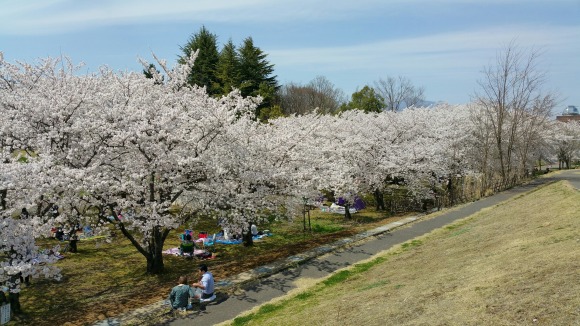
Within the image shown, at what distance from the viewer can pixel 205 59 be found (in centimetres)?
4878

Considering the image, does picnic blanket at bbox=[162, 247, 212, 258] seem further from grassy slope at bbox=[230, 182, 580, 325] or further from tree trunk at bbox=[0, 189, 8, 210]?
tree trunk at bbox=[0, 189, 8, 210]

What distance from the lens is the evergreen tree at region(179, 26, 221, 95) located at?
4772 cm

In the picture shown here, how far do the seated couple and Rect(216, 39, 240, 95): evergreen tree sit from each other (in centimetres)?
3526

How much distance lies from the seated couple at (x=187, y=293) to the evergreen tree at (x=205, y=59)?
124 feet

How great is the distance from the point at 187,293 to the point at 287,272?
403 centimetres

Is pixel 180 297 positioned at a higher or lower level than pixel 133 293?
higher

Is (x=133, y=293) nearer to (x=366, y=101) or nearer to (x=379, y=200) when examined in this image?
(x=379, y=200)

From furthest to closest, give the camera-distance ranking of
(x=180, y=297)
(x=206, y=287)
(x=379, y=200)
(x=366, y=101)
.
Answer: (x=366, y=101), (x=379, y=200), (x=206, y=287), (x=180, y=297)

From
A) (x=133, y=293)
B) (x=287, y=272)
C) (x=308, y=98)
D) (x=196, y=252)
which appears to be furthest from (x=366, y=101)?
(x=133, y=293)

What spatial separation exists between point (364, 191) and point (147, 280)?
51.7 ft

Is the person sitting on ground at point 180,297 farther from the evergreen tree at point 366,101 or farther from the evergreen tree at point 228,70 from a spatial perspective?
the evergreen tree at point 366,101

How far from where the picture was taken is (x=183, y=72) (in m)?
15.8

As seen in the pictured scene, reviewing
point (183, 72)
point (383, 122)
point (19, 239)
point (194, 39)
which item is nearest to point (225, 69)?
point (194, 39)

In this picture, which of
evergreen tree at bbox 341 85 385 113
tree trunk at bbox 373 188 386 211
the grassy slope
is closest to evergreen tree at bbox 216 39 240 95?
evergreen tree at bbox 341 85 385 113
